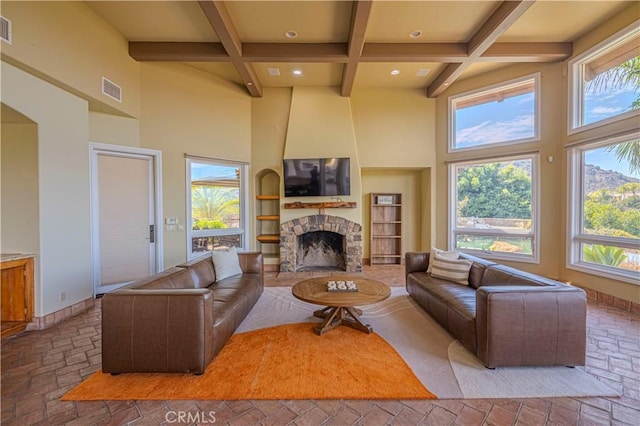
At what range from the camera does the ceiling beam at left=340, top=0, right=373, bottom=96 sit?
3173mm

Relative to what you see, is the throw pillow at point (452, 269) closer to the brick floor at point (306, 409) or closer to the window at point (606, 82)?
the brick floor at point (306, 409)

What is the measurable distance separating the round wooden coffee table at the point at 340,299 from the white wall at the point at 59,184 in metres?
2.96

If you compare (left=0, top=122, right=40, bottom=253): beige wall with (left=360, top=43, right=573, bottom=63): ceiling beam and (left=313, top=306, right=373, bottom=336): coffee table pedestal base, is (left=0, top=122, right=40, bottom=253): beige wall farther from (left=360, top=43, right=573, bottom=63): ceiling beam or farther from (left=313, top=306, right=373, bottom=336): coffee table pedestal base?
(left=360, top=43, right=573, bottom=63): ceiling beam

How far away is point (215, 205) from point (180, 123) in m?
1.66

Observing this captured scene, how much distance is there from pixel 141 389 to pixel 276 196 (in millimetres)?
4299

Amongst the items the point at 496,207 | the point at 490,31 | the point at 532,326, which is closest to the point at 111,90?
the point at 490,31

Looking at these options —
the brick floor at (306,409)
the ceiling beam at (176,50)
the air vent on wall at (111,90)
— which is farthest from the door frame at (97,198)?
the brick floor at (306,409)

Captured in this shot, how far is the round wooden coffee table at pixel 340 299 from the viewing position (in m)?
2.70

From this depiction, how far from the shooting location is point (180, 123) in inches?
191

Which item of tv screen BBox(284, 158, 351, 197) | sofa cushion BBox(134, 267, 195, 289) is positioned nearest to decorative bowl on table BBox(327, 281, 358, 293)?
sofa cushion BBox(134, 267, 195, 289)

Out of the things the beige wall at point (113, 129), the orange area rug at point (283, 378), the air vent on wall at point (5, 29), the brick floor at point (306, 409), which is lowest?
the brick floor at point (306, 409)

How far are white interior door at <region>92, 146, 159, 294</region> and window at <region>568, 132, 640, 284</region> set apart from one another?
7007 millimetres

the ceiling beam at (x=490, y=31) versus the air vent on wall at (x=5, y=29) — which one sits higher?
the ceiling beam at (x=490, y=31)

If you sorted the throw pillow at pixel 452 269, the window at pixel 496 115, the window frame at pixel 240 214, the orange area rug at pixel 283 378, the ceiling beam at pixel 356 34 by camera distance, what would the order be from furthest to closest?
the window frame at pixel 240 214 → the window at pixel 496 115 → the throw pillow at pixel 452 269 → the ceiling beam at pixel 356 34 → the orange area rug at pixel 283 378
